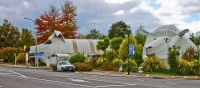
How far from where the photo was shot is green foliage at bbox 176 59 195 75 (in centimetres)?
3581

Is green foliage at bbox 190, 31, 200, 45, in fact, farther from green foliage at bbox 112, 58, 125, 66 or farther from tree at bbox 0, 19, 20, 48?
tree at bbox 0, 19, 20, 48

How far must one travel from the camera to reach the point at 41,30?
82688 millimetres

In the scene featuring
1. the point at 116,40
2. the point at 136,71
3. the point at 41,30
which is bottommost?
the point at 136,71

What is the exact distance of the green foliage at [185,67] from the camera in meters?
35.8

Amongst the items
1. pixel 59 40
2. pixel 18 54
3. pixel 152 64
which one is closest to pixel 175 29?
pixel 152 64

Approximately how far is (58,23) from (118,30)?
70.6 feet

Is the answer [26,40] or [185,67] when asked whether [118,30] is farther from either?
[185,67]

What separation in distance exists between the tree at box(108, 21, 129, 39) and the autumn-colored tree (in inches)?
549

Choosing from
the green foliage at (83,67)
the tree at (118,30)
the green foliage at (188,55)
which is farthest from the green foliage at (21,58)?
the green foliage at (188,55)

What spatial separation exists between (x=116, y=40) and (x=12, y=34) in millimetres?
55971

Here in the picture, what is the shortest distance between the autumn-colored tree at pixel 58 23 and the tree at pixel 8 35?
19.9 m

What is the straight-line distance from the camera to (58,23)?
279 feet

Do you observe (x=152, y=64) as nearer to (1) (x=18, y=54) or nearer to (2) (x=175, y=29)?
(2) (x=175, y=29)

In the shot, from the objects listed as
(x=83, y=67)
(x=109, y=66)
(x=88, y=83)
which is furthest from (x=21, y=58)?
(x=88, y=83)
